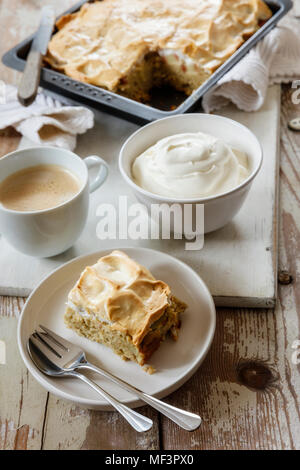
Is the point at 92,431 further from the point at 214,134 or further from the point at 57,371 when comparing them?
the point at 214,134

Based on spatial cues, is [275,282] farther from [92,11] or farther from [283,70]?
[92,11]

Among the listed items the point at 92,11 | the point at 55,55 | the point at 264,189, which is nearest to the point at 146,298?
→ the point at 264,189

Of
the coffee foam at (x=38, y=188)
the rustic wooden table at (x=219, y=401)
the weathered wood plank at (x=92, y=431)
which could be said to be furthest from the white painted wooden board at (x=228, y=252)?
the weathered wood plank at (x=92, y=431)

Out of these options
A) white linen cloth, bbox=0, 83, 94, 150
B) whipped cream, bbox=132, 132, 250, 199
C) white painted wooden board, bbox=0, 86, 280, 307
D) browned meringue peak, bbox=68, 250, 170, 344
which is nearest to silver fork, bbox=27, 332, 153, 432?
browned meringue peak, bbox=68, 250, 170, 344

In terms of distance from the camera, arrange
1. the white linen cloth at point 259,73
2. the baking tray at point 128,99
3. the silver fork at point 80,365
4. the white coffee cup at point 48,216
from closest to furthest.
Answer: the silver fork at point 80,365
the white coffee cup at point 48,216
the baking tray at point 128,99
the white linen cloth at point 259,73

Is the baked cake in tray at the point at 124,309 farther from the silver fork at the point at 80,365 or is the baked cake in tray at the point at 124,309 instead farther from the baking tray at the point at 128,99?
the baking tray at the point at 128,99

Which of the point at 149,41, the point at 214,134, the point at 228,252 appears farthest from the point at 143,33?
the point at 228,252
